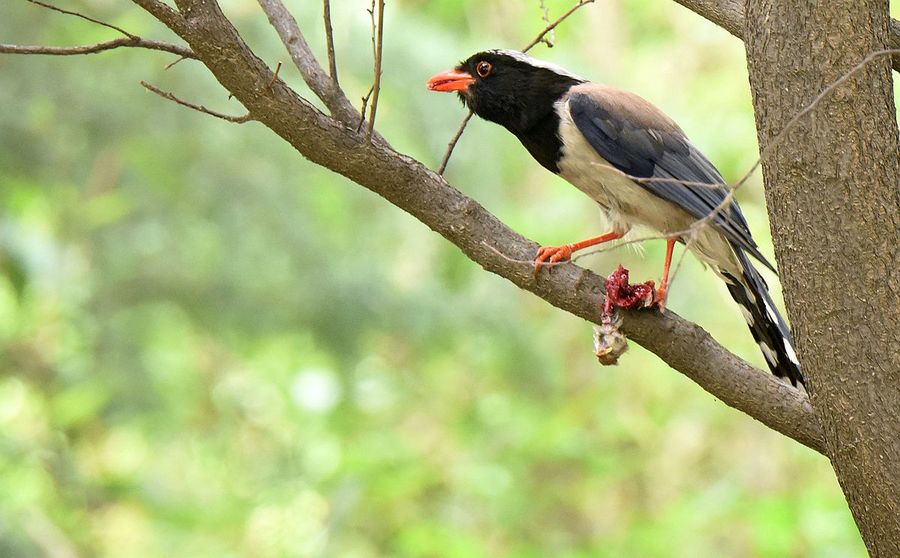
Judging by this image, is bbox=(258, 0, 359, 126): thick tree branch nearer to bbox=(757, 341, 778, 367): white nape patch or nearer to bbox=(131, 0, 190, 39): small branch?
bbox=(131, 0, 190, 39): small branch

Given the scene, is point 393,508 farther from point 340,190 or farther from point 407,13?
point 407,13

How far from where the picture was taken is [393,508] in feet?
24.2

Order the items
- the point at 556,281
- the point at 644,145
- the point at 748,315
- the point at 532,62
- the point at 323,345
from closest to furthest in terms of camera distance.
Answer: the point at 556,281 < the point at 748,315 < the point at 644,145 < the point at 532,62 < the point at 323,345

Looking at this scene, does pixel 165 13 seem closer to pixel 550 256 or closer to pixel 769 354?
pixel 550 256

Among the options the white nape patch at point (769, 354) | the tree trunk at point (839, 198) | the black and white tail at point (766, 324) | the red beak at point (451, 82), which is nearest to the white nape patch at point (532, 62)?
the red beak at point (451, 82)

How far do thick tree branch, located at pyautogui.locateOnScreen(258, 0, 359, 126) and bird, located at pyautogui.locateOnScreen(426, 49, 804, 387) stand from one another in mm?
866

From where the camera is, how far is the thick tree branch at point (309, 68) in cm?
234

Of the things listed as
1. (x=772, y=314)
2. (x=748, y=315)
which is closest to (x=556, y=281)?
(x=772, y=314)

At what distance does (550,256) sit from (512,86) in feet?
3.45

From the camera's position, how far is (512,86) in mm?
3348

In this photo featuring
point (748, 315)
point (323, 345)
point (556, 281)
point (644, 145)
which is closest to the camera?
Answer: point (556, 281)

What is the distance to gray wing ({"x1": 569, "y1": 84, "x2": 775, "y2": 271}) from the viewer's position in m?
3.10

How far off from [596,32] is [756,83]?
6.48m

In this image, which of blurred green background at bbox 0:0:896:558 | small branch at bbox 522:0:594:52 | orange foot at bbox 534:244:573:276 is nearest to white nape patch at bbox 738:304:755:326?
orange foot at bbox 534:244:573:276
